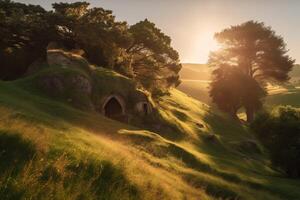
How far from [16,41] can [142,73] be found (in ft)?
61.9

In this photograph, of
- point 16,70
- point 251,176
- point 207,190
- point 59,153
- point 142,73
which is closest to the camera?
point 59,153

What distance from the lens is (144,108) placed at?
4588cm

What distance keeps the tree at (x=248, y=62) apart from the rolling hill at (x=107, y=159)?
535 inches

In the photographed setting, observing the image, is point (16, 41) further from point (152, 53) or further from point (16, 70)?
point (152, 53)

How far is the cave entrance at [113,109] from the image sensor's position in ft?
145

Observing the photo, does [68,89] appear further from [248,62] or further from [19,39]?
[248,62]

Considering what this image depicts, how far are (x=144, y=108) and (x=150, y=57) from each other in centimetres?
1540

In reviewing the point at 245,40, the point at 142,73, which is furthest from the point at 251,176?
A: the point at 245,40

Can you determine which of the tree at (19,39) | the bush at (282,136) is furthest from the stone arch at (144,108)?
the tree at (19,39)

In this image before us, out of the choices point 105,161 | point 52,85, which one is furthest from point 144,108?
point 105,161

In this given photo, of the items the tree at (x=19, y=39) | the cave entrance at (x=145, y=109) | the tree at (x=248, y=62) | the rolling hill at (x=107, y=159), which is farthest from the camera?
the tree at (x=248, y=62)

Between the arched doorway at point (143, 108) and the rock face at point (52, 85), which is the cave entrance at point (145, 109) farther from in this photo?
the rock face at point (52, 85)

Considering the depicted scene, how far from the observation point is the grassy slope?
12.9m

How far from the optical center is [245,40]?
7450 centimetres
